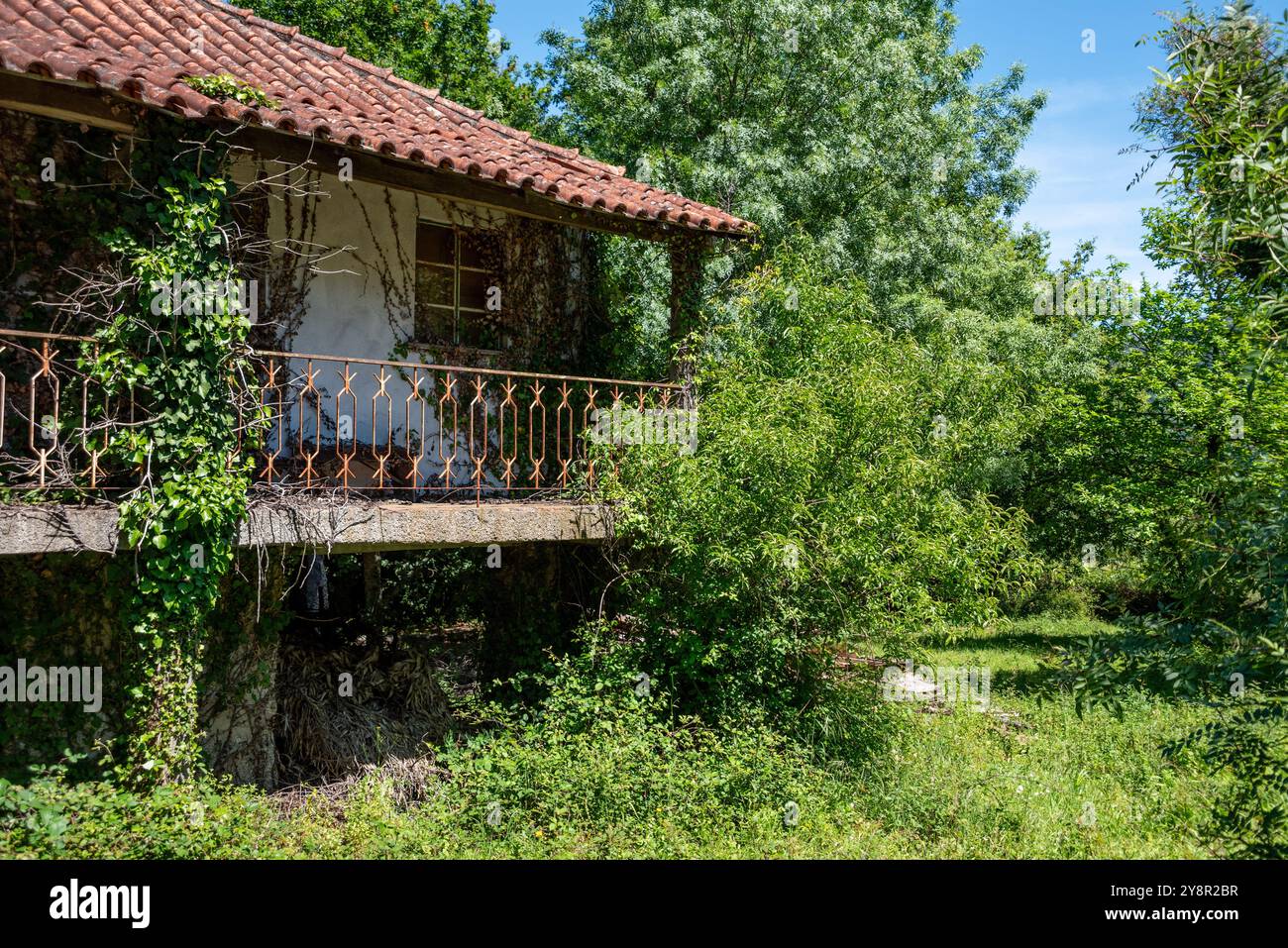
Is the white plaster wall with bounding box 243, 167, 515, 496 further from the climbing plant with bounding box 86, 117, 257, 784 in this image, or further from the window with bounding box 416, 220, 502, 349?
the climbing plant with bounding box 86, 117, 257, 784

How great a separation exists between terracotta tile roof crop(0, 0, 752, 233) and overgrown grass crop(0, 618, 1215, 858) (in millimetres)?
4470

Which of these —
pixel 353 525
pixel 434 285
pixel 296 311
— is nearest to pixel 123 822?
pixel 353 525

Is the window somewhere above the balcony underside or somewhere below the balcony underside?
above

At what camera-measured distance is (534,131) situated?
19109 mm

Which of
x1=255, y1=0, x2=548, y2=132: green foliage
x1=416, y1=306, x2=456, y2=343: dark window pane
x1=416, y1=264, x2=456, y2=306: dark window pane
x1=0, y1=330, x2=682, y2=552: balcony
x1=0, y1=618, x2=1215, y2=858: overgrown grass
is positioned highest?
x1=255, y1=0, x2=548, y2=132: green foliage

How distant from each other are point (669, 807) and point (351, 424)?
441 cm

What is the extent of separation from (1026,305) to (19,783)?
684 inches

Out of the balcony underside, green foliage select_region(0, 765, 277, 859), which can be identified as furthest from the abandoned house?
green foliage select_region(0, 765, 277, 859)

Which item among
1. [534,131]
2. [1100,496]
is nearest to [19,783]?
[1100,496]

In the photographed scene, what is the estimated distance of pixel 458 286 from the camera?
9945 mm

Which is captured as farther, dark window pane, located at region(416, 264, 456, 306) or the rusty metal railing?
dark window pane, located at region(416, 264, 456, 306)

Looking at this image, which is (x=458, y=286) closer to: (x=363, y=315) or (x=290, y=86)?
(x=363, y=315)

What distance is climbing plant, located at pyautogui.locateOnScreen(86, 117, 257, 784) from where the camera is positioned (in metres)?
6.32

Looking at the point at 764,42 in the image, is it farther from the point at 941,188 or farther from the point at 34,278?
the point at 34,278
